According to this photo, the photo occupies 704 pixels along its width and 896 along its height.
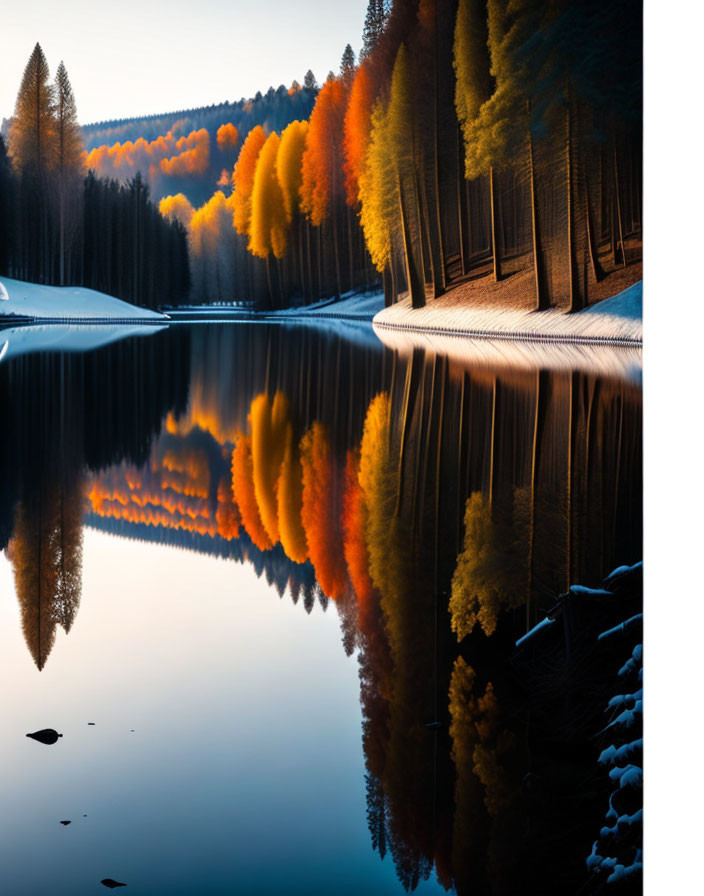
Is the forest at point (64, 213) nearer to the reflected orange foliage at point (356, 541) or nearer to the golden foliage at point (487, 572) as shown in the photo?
the reflected orange foliage at point (356, 541)

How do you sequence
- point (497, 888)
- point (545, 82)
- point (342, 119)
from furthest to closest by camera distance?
point (342, 119) < point (545, 82) < point (497, 888)

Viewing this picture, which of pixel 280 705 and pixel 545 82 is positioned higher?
pixel 545 82

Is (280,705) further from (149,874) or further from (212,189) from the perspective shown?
(212,189)

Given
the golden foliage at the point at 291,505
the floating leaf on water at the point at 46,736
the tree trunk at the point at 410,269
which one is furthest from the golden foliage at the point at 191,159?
the floating leaf on water at the point at 46,736

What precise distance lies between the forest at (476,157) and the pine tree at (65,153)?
6185 millimetres

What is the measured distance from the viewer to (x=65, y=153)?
27.8 m

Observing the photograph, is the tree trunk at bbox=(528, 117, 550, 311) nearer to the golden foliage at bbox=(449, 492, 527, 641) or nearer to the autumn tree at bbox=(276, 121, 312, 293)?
the golden foliage at bbox=(449, 492, 527, 641)

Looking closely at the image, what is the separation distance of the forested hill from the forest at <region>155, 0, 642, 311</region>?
125 ft

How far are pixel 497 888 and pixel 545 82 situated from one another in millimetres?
13319

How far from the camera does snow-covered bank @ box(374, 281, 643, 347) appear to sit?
11.9m

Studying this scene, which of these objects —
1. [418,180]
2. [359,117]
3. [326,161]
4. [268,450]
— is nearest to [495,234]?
[418,180]

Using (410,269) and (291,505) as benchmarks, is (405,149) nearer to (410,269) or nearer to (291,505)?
(410,269)

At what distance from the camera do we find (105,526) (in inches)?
146
